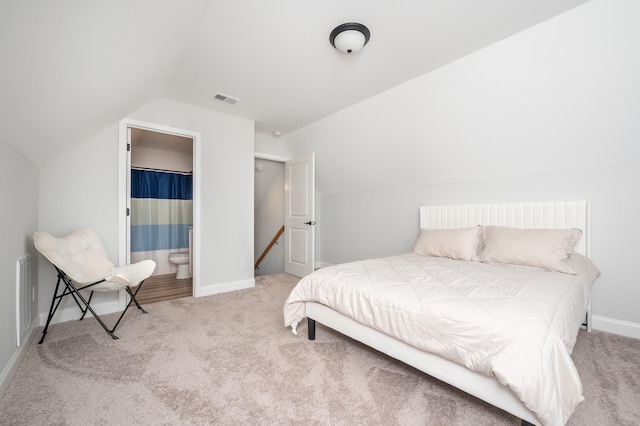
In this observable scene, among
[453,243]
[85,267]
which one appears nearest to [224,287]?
[85,267]

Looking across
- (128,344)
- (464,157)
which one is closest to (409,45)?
(464,157)

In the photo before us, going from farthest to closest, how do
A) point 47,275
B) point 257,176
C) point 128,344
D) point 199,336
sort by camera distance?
1. point 257,176
2. point 47,275
3. point 199,336
4. point 128,344

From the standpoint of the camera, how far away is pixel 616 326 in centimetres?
234

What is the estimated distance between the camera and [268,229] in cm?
569

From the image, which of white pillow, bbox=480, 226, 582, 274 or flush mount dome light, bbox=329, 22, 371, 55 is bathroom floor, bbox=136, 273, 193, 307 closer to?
flush mount dome light, bbox=329, 22, 371, 55

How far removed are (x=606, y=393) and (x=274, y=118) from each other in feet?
12.8

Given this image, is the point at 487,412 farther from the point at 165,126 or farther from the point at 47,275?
the point at 165,126

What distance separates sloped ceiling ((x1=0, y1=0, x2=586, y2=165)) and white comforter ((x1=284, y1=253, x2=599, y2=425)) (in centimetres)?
177

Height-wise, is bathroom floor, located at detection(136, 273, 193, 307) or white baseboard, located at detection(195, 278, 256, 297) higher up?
white baseboard, located at detection(195, 278, 256, 297)

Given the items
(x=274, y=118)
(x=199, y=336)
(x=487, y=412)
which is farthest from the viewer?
(x=274, y=118)

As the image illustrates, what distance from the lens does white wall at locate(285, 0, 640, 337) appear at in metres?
1.94

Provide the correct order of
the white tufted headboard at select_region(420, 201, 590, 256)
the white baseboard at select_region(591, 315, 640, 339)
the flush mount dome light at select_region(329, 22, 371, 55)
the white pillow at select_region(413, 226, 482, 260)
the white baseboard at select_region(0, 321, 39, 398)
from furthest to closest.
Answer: the white pillow at select_region(413, 226, 482, 260) → the white tufted headboard at select_region(420, 201, 590, 256) → the white baseboard at select_region(591, 315, 640, 339) → the flush mount dome light at select_region(329, 22, 371, 55) → the white baseboard at select_region(0, 321, 39, 398)

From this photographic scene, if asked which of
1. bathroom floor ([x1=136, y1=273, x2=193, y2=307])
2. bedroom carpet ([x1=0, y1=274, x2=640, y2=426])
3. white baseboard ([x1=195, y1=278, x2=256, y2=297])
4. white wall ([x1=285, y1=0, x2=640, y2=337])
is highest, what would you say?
white wall ([x1=285, y1=0, x2=640, y2=337])

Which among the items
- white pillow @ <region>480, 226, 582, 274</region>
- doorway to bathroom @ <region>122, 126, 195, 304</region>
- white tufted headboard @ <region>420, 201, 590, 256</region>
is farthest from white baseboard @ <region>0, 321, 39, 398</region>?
white tufted headboard @ <region>420, 201, 590, 256</region>
